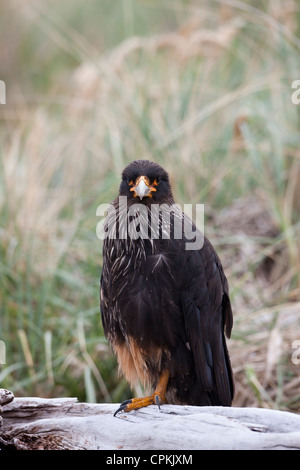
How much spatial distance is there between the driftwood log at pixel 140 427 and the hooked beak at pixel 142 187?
102 centimetres

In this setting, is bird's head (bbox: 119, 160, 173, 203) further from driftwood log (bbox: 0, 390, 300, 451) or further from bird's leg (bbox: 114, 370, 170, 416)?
driftwood log (bbox: 0, 390, 300, 451)

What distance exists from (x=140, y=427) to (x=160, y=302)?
58 cm

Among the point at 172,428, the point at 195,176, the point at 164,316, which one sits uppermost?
the point at 195,176

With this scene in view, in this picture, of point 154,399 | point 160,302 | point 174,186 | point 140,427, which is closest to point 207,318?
point 160,302

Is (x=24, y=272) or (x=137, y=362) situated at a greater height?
(x=24, y=272)

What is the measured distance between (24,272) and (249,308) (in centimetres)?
167

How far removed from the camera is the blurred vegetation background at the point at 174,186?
466 centimetres

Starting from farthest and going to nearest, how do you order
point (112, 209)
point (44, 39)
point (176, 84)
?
point (44, 39) < point (176, 84) < point (112, 209)

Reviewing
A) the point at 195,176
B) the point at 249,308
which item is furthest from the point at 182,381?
the point at 195,176

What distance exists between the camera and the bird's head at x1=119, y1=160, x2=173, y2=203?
11.1 ft

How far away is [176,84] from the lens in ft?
21.1

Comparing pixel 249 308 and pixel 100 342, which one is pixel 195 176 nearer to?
pixel 249 308

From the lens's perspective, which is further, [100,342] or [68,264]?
[68,264]

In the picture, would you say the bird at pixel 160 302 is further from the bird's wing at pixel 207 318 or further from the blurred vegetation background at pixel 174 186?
the blurred vegetation background at pixel 174 186
